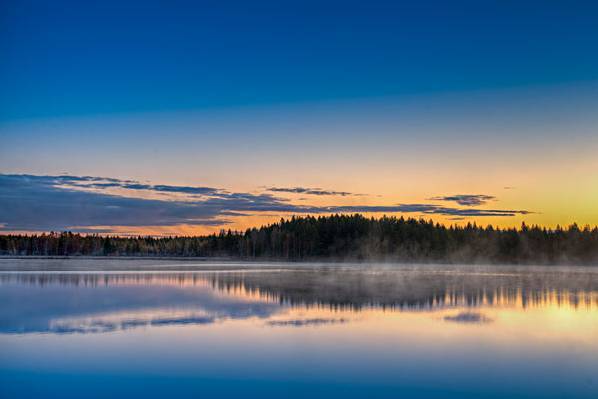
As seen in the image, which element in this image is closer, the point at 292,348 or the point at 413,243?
the point at 292,348

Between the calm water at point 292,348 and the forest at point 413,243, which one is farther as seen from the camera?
the forest at point 413,243

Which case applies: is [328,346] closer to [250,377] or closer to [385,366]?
[385,366]

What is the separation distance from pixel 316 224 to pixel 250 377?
97177mm

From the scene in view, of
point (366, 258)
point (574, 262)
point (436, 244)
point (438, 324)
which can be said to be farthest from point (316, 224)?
point (438, 324)

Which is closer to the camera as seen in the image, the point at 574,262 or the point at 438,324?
the point at 438,324

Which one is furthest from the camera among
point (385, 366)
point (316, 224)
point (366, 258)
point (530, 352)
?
point (316, 224)

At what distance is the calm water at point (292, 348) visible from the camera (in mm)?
8383

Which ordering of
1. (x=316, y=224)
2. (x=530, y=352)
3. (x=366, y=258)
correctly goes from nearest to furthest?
(x=530, y=352), (x=366, y=258), (x=316, y=224)

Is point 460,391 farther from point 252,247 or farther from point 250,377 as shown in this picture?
point 252,247

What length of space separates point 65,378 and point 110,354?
1.54 metres

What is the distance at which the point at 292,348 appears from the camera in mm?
10953

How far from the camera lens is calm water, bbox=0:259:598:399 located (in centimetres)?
838

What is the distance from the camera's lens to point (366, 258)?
94938mm

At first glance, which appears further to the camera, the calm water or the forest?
the forest
